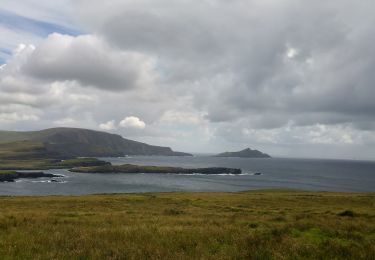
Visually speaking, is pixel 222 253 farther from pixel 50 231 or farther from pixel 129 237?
pixel 50 231

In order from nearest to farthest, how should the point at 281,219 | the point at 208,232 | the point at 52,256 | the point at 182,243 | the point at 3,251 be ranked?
1. the point at 52,256
2. the point at 3,251
3. the point at 182,243
4. the point at 208,232
5. the point at 281,219

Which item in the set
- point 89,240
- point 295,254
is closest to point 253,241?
point 295,254

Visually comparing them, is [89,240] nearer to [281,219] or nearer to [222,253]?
[222,253]

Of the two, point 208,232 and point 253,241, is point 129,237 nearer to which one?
point 208,232

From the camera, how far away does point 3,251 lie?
10883mm

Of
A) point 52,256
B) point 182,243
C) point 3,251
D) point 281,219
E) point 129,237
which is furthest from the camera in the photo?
point 281,219

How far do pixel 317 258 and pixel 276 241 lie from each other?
2.48 meters

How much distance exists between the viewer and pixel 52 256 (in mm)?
10227

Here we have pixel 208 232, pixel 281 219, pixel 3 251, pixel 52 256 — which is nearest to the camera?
pixel 52 256

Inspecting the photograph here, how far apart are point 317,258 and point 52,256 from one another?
7.54 metres

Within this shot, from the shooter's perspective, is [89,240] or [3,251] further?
[89,240]

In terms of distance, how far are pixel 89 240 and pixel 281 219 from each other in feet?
51.0

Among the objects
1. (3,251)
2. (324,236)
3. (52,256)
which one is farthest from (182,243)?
(324,236)

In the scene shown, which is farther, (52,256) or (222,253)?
(222,253)
